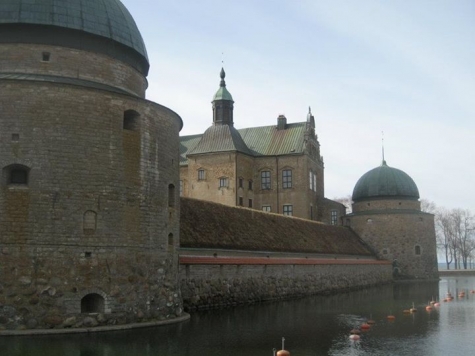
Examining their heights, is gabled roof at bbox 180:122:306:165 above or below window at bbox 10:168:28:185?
above

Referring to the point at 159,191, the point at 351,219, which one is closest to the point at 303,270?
the point at 159,191

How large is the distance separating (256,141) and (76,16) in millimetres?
33942

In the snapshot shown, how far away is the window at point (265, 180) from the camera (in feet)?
163

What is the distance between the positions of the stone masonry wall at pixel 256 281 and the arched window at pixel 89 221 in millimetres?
5876

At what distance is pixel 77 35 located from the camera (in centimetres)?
1803

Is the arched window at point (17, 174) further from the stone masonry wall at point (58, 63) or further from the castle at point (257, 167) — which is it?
the castle at point (257, 167)

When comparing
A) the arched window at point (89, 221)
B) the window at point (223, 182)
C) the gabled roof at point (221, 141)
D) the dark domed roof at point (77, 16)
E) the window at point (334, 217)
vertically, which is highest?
the gabled roof at point (221, 141)

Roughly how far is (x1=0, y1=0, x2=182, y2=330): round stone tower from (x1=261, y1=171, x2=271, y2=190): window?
3067cm

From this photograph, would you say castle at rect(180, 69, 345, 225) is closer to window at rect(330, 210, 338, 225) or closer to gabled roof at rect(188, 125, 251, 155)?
gabled roof at rect(188, 125, 251, 155)

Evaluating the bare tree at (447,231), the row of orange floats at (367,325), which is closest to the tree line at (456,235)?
the bare tree at (447,231)

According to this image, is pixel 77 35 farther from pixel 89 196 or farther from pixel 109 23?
pixel 89 196

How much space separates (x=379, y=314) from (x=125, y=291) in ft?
33.2

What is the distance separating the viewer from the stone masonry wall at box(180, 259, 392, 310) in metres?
22.4

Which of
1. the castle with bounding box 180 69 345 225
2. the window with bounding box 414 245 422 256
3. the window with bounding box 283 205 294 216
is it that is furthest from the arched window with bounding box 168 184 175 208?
the window with bounding box 414 245 422 256
